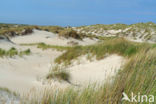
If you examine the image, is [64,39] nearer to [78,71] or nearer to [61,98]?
[78,71]

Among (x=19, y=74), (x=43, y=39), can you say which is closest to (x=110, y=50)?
(x=19, y=74)

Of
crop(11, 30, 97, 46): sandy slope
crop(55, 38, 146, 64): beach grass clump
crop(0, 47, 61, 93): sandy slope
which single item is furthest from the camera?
crop(11, 30, 97, 46): sandy slope

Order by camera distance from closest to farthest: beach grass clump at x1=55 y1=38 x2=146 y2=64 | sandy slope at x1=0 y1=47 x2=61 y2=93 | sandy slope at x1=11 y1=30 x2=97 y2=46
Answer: sandy slope at x1=0 y1=47 x2=61 y2=93 → beach grass clump at x1=55 y1=38 x2=146 y2=64 → sandy slope at x1=11 y1=30 x2=97 y2=46

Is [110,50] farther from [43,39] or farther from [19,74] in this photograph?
[43,39]

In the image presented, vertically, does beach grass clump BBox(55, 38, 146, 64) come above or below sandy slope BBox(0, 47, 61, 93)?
above

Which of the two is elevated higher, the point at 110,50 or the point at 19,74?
the point at 110,50

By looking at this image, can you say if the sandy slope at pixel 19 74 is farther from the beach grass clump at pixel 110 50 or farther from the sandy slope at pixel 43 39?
the sandy slope at pixel 43 39

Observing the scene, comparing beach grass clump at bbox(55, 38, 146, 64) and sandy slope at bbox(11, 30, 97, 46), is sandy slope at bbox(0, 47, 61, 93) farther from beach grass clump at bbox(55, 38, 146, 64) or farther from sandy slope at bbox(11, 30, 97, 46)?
sandy slope at bbox(11, 30, 97, 46)

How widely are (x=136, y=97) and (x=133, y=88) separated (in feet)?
0.65

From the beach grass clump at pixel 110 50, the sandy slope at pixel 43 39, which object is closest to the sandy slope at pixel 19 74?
the beach grass clump at pixel 110 50

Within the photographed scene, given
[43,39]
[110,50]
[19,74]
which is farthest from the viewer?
[43,39]

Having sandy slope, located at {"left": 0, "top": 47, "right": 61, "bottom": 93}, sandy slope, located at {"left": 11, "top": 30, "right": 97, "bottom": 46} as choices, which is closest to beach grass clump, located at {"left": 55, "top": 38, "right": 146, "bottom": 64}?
sandy slope, located at {"left": 0, "top": 47, "right": 61, "bottom": 93}

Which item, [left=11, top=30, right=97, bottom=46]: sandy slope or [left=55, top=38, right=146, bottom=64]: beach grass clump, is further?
[left=11, top=30, right=97, bottom=46]: sandy slope

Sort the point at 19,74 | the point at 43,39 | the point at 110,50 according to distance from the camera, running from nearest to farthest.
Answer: the point at 19,74
the point at 110,50
the point at 43,39
